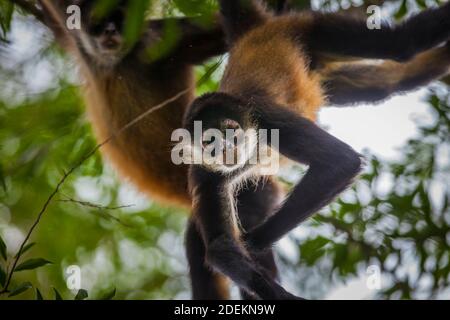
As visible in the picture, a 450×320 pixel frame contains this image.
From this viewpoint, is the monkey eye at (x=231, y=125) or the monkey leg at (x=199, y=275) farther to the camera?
the monkey leg at (x=199, y=275)

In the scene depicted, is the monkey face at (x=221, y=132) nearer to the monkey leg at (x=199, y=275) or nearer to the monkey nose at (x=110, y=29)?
the monkey leg at (x=199, y=275)

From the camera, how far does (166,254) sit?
6051mm

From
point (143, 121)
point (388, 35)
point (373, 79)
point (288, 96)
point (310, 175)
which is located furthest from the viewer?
point (143, 121)

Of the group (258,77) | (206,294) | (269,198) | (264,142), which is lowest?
(206,294)

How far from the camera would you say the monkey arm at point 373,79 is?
4.57 metres

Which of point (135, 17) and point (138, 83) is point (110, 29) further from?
point (135, 17)

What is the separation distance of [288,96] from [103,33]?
4.53 feet

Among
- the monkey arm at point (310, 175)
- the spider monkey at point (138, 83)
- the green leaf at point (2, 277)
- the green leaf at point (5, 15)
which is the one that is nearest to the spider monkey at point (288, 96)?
the monkey arm at point (310, 175)

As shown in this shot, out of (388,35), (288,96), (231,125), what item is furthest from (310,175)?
(388,35)

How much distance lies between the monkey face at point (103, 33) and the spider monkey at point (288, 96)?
79cm

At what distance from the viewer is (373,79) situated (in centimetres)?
468
